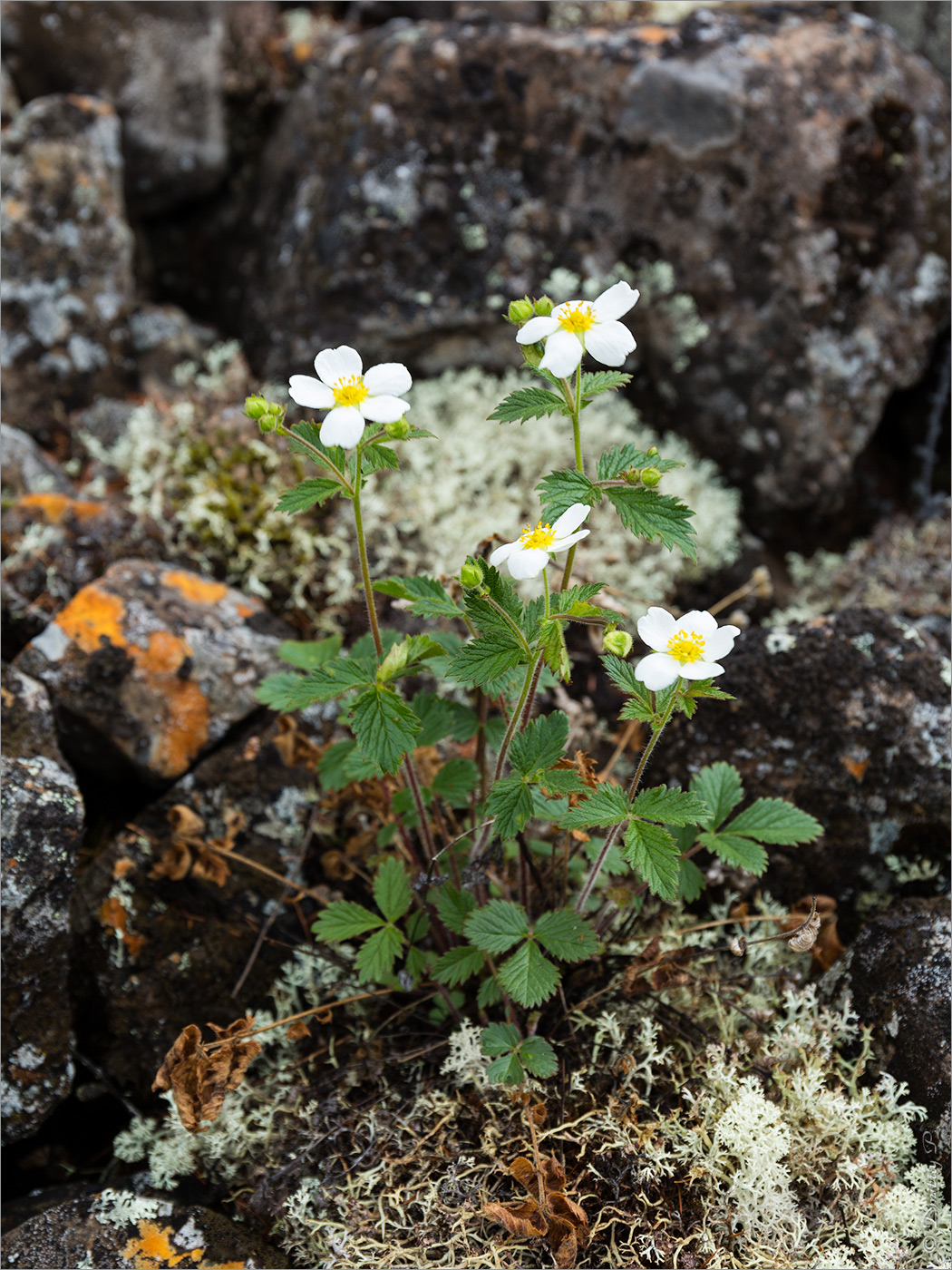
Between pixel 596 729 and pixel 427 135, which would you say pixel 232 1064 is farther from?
pixel 427 135

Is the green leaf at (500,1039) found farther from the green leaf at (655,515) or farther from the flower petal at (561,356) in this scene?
the flower petal at (561,356)

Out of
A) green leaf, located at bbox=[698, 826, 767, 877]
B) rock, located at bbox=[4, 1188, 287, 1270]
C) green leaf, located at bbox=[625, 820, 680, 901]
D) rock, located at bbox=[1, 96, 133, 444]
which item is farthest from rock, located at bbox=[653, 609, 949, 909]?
rock, located at bbox=[1, 96, 133, 444]

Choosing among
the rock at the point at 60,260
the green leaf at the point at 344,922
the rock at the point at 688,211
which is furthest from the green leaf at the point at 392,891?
the rock at the point at 60,260

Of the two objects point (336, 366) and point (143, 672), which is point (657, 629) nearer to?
point (336, 366)

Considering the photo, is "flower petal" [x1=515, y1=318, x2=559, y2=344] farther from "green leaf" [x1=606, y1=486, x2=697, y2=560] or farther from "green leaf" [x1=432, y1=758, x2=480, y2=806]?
"green leaf" [x1=432, y1=758, x2=480, y2=806]

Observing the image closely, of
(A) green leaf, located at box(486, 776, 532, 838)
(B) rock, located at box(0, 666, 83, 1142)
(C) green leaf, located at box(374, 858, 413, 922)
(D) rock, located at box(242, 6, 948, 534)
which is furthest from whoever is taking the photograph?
(D) rock, located at box(242, 6, 948, 534)

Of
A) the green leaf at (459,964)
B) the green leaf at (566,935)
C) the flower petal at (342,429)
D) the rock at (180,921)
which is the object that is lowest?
the rock at (180,921)

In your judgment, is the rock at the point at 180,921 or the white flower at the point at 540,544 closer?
the white flower at the point at 540,544

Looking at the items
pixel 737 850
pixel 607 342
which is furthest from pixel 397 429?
pixel 737 850
